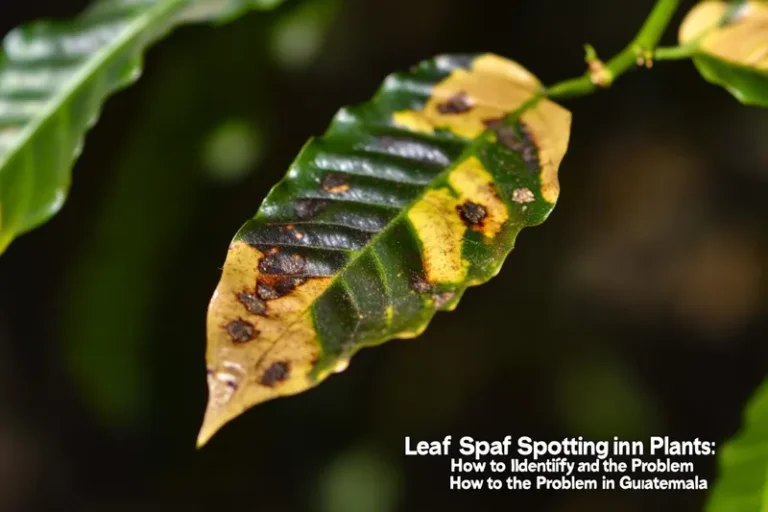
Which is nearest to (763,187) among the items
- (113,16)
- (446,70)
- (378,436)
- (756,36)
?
(378,436)

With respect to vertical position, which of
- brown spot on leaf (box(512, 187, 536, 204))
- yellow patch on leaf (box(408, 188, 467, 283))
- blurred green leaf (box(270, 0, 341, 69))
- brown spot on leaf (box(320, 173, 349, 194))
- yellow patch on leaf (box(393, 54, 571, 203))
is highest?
blurred green leaf (box(270, 0, 341, 69))

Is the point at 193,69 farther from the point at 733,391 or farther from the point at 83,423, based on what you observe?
the point at 733,391

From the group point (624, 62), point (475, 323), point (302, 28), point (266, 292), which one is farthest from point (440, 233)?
point (475, 323)

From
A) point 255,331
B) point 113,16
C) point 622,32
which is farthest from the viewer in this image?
point 622,32

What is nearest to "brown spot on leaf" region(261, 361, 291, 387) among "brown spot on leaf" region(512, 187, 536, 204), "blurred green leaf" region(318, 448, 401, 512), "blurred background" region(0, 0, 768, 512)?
"brown spot on leaf" region(512, 187, 536, 204)

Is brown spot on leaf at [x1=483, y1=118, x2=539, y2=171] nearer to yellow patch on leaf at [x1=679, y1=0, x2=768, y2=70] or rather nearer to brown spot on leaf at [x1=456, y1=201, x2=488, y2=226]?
brown spot on leaf at [x1=456, y1=201, x2=488, y2=226]

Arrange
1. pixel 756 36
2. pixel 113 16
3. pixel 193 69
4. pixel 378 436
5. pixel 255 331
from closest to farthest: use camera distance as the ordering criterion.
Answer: pixel 255 331, pixel 756 36, pixel 113 16, pixel 193 69, pixel 378 436

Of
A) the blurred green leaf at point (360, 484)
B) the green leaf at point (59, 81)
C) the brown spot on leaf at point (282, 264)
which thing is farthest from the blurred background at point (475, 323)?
the brown spot on leaf at point (282, 264)

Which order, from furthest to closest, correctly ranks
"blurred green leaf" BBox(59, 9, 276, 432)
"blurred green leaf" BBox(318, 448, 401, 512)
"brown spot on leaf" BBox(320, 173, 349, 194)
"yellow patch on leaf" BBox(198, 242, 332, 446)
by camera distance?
1. "blurred green leaf" BBox(318, 448, 401, 512)
2. "blurred green leaf" BBox(59, 9, 276, 432)
3. "brown spot on leaf" BBox(320, 173, 349, 194)
4. "yellow patch on leaf" BBox(198, 242, 332, 446)
